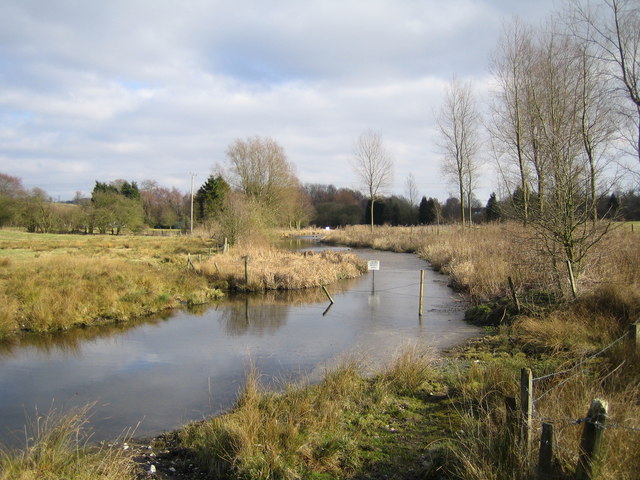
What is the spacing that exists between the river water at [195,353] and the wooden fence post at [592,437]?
567 cm

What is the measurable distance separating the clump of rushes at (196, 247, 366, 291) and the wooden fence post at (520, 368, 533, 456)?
1735 centimetres

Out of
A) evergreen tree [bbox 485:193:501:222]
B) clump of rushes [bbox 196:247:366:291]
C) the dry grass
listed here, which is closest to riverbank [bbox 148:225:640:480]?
the dry grass

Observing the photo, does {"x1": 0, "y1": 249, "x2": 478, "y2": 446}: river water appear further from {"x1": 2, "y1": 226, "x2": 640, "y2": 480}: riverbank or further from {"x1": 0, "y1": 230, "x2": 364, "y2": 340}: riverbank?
{"x1": 2, "y1": 226, "x2": 640, "y2": 480}: riverbank

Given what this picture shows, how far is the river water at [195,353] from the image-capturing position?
7.83m

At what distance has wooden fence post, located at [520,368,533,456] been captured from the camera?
3.93m

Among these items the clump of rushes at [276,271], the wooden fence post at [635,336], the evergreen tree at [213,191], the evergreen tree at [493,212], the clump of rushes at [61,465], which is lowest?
the clump of rushes at [61,465]

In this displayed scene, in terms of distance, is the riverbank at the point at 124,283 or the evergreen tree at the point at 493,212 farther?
the evergreen tree at the point at 493,212

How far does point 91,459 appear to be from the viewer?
5.09 meters

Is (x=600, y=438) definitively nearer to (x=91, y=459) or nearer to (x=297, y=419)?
→ (x=297, y=419)

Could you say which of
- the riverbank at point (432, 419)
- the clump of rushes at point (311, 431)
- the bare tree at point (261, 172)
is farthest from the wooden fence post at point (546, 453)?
the bare tree at point (261, 172)

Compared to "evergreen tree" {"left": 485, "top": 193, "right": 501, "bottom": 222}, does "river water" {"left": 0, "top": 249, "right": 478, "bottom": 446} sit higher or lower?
lower

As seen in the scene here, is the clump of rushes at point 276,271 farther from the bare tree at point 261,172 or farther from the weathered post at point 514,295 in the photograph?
the bare tree at point 261,172

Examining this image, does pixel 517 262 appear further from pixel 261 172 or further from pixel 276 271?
pixel 261 172

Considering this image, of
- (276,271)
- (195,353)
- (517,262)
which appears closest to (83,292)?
(195,353)
